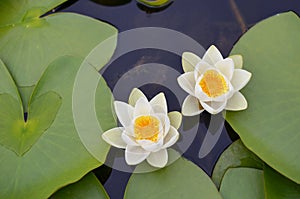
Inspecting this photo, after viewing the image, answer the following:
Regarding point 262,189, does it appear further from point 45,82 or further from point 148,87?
point 45,82

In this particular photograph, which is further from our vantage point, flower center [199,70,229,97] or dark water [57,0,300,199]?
dark water [57,0,300,199]

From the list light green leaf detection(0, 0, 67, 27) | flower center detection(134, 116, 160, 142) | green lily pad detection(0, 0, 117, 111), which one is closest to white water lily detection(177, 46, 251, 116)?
flower center detection(134, 116, 160, 142)

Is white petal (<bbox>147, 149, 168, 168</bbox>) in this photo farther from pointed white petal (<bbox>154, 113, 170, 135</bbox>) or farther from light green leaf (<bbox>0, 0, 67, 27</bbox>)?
light green leaf (<bbox>0, 0, 67, 27</bbox>)

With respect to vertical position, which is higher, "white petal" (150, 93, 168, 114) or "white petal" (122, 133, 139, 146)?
"white petal" (150, 93, 168, 114)

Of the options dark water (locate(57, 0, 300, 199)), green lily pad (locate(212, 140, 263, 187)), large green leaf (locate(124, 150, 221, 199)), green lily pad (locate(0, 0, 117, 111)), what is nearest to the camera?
large green leaf (locate(124, 150, 221, 199))

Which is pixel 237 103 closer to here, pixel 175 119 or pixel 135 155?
pixel 175 119

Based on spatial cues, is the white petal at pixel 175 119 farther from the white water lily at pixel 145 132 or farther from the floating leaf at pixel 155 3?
the floating leaf at pixel 155 3

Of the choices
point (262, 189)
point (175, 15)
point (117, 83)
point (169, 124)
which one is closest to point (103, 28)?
point (117, 83)
